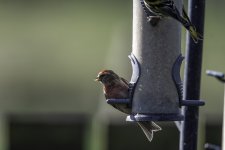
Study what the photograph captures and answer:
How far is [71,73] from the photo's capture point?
754 inches

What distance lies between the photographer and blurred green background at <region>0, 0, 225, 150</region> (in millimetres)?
8828

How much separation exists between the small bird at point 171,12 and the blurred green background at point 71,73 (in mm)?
2924

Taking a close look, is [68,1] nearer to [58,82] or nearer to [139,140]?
[58,82]

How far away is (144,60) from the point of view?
604 cm

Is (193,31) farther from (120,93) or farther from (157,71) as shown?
(120,93)

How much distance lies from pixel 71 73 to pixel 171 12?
13.5 metres

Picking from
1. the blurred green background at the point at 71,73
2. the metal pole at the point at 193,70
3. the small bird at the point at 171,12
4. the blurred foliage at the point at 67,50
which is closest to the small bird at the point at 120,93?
the metal pole at the point at 193,70

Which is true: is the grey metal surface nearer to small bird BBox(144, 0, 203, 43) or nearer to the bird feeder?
the bird feeder

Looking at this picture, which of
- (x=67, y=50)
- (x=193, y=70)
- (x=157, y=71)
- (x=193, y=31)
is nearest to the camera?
(x=193, y=31)

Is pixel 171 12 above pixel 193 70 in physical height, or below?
above

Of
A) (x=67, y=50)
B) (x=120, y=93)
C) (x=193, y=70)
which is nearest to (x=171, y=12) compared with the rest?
(x=193, y=70)

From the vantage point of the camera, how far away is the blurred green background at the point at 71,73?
8.83 m

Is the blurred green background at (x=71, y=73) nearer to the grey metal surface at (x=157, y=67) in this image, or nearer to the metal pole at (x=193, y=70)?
the grey metal surface at (x=157, y=67)

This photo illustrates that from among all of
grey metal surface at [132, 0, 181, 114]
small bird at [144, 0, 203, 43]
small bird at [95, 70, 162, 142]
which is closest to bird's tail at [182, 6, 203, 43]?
small bird at [144, 0, 203, 43]
